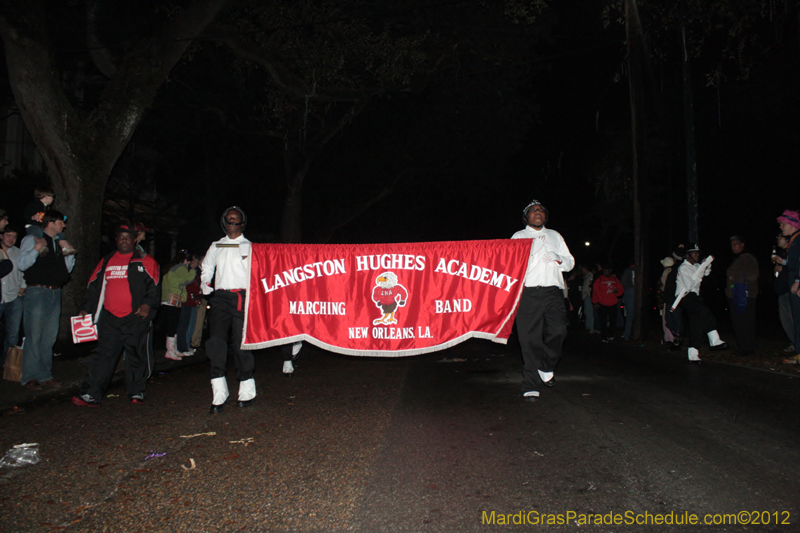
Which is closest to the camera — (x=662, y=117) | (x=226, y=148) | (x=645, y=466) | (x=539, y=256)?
(x=645, y=466)

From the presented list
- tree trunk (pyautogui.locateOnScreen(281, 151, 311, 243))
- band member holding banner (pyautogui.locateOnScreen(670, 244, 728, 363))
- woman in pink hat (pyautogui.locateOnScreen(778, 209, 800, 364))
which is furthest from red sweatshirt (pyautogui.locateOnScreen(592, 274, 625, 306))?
tree trunk (pyautogui.locateOnScreen(281, 151, 311, 243))

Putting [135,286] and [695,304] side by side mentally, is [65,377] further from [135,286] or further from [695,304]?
[695,304]

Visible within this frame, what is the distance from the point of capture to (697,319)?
30.8 feet

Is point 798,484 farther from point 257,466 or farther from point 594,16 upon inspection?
point 594,16

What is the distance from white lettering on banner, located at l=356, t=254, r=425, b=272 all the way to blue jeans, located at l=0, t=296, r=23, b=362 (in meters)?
4.24

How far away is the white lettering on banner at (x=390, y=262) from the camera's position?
6625 millimetres

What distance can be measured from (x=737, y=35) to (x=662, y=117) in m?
12.4

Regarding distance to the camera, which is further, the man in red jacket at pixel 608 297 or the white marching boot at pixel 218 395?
the man in red jacket at pixel 608 297

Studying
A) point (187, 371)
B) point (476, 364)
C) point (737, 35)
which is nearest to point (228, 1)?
point (187, 371)

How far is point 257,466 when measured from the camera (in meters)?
4.24

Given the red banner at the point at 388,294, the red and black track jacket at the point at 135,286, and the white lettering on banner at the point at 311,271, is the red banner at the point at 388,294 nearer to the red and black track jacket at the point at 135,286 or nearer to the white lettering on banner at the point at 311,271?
the white lettering on banner at the point at 311,271

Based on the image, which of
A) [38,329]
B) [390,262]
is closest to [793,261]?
[390,262]

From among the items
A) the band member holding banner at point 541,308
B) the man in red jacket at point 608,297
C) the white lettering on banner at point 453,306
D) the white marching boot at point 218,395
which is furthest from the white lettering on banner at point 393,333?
the man in red jacket at point 608,297

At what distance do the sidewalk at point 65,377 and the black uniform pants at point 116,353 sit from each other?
0.81 meters
